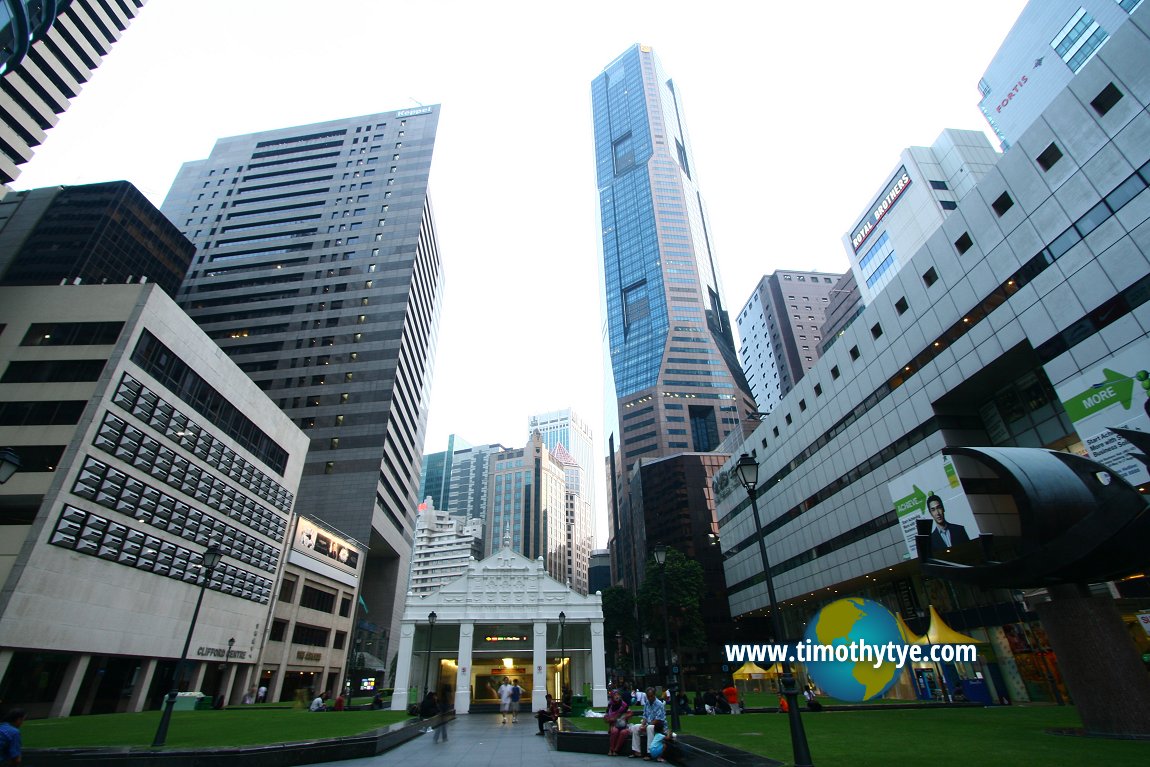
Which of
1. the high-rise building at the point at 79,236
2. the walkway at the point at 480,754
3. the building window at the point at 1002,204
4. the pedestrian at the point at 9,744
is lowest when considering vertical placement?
the walkway at the point at 480,754

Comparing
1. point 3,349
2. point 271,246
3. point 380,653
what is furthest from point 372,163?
point 380,653

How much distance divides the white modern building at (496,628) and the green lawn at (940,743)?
18.9 metres

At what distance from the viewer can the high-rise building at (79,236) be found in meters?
64.9

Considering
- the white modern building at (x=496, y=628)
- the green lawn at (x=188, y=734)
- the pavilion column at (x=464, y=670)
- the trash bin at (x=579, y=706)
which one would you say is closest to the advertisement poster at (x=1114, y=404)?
the trash bin at (x=579, y=706)

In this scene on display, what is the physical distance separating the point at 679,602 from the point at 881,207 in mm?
66963

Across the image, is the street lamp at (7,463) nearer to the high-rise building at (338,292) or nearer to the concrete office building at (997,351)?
the concrete office building at (997,351)

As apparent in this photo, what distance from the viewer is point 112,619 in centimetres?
3189

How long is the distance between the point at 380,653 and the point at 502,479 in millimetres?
118146

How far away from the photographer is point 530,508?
596ft

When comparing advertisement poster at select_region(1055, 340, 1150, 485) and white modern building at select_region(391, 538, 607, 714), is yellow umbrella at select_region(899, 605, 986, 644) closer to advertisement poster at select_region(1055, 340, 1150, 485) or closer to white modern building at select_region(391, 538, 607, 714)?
advertisement poster at select_region(1055, 340, 1150, 485)

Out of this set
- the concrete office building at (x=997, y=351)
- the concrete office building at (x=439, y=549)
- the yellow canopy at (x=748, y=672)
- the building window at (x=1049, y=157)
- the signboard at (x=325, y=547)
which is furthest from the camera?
the concrete office building at (x=439, y=549)

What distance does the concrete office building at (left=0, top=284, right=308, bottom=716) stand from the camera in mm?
28644

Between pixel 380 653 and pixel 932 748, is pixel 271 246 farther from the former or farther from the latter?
pixel 932 748

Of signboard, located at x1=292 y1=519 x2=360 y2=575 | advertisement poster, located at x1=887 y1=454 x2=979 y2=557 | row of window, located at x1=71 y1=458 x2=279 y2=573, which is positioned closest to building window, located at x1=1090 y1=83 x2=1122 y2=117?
advertisement poster, located at x1=887 y1=454 x2=979 y2=557
